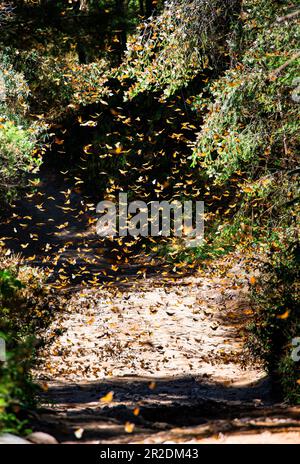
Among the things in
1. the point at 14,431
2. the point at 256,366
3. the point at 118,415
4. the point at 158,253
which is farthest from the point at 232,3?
the point at 14,431

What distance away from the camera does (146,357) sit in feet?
28.6

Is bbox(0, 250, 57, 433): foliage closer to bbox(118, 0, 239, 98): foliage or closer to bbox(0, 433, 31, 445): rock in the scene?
bbox(0, 433, 31, 445): rock

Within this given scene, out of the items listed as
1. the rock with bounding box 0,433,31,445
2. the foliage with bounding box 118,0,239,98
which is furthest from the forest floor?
the foliage with bounding box 118,0,239,98

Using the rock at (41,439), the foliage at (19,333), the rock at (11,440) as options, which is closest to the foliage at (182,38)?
the foliage at (19,333)

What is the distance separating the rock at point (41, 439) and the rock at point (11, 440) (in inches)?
4.5

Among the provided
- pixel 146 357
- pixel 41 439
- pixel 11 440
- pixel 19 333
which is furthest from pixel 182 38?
pixel 11 440

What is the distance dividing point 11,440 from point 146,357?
509cm

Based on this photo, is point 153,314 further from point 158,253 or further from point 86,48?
point 86,48

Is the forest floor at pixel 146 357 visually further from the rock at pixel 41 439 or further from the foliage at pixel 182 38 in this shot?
the foliage at pixel 182 38

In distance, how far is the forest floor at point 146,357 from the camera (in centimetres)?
476

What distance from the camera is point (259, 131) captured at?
9.88m

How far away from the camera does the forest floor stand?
15.6ft

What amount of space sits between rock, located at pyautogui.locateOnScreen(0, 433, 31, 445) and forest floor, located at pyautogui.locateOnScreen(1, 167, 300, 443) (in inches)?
19.8

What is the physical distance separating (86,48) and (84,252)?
810 cm
